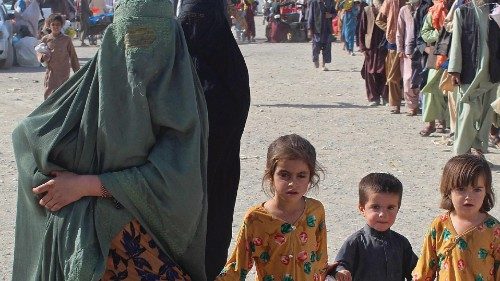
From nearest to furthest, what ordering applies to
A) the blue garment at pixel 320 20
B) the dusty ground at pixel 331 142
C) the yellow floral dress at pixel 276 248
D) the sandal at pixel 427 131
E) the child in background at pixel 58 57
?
the yellow floral dress at pixel 276 248 < the dusty ground at pixel 331 142 < the sandal at pixel 427 131 < the child in background at pixel 58 57 < the blue garment at pixel 320 20

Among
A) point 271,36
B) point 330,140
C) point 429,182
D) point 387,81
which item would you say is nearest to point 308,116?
point 387,81

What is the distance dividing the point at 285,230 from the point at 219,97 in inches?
22.2

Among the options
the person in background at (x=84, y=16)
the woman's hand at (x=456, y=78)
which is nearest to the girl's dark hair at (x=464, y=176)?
the woman's hand at (x=456, y=78)

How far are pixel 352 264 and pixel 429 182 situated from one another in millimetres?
4609

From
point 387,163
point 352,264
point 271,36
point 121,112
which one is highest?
point 121,112

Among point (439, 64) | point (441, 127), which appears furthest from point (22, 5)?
point (439, 64)

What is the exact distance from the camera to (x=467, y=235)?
438cm

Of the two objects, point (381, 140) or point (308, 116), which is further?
point (308, 116)

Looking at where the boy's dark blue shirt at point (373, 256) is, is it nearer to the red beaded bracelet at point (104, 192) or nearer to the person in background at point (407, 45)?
the red beaded bracelet at point (104, 192)

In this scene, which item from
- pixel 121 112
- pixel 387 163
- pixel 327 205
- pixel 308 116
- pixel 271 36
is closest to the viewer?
pixel 121 112

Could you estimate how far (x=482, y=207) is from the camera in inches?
175

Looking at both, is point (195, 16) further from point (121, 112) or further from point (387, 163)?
point (387, 163)

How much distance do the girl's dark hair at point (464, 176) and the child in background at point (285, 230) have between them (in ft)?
1.89

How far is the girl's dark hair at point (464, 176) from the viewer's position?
4.34m
